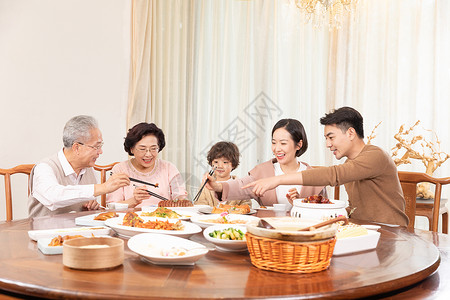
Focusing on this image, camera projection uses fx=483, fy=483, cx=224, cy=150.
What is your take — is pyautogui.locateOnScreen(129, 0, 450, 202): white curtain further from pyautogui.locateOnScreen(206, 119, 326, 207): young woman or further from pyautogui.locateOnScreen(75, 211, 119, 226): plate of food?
pyautogui.locateOnScreen(75, 211, 119, 226): plate of food

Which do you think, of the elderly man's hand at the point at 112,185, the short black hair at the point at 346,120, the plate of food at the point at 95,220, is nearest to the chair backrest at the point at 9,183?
the elderly man's hand at the point at 112,185

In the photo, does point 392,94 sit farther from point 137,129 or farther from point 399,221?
point 137,129

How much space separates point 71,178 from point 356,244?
1665mm

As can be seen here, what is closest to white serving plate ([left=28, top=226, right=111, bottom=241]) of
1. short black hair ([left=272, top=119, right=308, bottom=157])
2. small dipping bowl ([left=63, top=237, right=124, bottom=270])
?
small dipping bowl ([left=63, top=237, right=124, bottom=270])

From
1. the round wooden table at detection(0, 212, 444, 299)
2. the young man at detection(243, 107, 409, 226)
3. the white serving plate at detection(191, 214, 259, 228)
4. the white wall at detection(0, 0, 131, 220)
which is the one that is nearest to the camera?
the round wooden table at detection(0, 212, 444, 299)

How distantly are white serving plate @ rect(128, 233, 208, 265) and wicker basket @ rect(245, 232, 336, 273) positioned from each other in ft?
0.48

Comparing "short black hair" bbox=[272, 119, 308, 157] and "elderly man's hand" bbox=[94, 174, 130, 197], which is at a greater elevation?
"short black hair" bbox=[272, 119, 308, 157]

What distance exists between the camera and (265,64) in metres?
4.51

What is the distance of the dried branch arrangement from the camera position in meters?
3.44

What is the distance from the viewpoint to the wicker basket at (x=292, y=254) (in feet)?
3.60

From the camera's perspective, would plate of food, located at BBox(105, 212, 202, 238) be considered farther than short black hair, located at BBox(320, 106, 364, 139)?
No

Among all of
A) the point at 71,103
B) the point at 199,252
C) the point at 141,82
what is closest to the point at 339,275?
the point at 199,252

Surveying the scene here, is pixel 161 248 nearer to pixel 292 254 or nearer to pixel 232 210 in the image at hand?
pixel 292 254

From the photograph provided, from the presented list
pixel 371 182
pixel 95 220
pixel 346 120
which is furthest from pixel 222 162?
pixel 95 220
